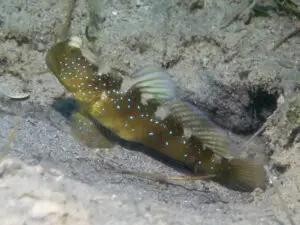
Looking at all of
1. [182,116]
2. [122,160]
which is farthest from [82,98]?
[182,116]

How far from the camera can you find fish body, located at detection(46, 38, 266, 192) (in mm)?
3064

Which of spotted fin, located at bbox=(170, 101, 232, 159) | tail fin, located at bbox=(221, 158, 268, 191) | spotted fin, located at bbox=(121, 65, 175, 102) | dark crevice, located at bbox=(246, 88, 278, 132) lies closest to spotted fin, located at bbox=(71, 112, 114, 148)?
spotted fin, located at bbox=(121, 65, 175, 102)

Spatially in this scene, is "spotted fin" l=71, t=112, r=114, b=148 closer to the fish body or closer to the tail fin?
the fish body

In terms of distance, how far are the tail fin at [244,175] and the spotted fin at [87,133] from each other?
56.3 inches

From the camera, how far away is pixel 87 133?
3.27 m

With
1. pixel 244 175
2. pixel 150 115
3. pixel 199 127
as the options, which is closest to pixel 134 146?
pixel 150 115

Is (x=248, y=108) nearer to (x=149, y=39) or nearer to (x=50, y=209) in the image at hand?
(x=149, y=39)

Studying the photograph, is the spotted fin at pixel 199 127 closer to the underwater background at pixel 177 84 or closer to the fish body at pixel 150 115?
the fish body at pixel 150 115

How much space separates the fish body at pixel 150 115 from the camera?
3.06 meters

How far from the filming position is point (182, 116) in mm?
3105

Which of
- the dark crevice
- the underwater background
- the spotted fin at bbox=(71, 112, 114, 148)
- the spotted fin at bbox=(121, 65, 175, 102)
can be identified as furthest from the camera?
the dark crevice

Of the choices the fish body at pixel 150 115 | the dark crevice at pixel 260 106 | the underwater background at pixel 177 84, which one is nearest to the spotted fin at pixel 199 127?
the fish body at pixel 150 115

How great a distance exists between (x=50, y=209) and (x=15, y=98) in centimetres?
267

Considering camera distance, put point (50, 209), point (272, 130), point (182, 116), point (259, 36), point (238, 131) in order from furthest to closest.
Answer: point (238, 131) < point (259, 36) < point (272, 130) < point (182, 116) < point (50, 209)
